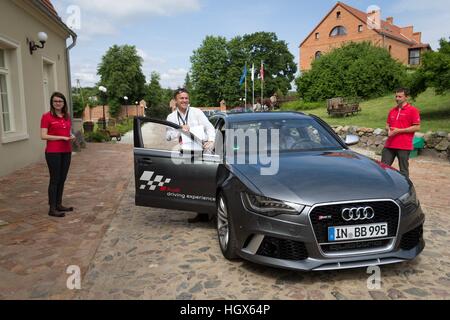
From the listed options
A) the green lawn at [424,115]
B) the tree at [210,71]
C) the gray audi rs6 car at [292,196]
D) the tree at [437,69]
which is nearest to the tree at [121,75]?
the tree at [210,71]

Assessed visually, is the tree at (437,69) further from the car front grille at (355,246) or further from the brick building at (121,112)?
the brick building at (121,112)

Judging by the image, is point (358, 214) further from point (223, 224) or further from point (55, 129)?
point (55, 129)

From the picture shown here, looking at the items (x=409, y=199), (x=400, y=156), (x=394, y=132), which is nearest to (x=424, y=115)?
(x=400, y=156)

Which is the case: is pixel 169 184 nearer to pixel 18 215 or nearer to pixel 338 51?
pixel 18 215

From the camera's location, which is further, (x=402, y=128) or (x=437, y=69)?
(x=437, y=69)

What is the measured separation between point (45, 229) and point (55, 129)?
1.36 metres

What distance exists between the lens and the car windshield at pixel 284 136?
4.54m

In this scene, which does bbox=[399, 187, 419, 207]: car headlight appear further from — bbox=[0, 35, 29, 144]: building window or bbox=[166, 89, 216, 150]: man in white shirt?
bbox=[0, 35, 29, 144]: building window

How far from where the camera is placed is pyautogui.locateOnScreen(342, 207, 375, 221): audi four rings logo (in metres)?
3.24

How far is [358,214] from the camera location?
3.26 meters

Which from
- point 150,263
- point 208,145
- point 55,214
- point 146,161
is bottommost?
point 150,263

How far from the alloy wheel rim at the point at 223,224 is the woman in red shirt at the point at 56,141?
263cm

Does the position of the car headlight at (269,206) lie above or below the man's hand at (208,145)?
below

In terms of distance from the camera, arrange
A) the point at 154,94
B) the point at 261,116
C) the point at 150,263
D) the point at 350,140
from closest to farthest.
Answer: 1. the point at 150,263
2. the point at 350,140
3. the point at 261,116
4. the point at 154,94
